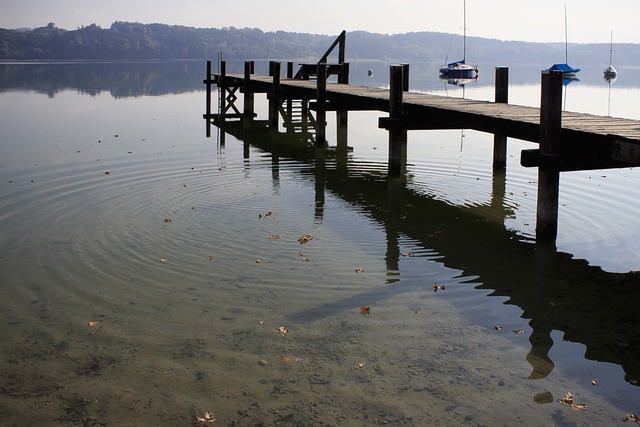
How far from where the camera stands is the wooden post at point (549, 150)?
9680 millimetres

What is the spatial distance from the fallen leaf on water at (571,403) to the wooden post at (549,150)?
4469 mm

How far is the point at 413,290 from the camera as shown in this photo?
8.23m

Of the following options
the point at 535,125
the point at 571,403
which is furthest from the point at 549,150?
the point at 571,403

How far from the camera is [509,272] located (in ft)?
29.5

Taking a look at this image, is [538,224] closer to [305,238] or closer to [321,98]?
[305,238]

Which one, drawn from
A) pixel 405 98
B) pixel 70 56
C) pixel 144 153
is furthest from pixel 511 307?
pixel 70 56

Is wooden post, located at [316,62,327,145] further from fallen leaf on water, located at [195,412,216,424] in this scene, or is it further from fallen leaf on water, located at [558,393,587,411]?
fallen leaf on water, located at [195,412,216,424]

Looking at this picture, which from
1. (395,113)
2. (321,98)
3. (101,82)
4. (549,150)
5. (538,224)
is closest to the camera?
(549,150)

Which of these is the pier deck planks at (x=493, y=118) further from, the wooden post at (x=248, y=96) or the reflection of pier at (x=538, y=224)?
the wooden post at (x=248, y=96)

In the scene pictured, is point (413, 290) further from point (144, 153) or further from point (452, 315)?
point (144, 153)

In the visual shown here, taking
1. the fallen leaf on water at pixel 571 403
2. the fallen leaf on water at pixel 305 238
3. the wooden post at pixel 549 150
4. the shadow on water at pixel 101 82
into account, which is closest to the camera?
the fallen leaf on water at pixel 571 403

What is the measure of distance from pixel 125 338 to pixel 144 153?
12.6 meters

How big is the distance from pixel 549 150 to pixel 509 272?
1.83 metres

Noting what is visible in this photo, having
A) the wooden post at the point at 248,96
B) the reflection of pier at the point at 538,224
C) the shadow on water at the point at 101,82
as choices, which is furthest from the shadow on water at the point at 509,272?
the shadow on water at the point at 101,82
